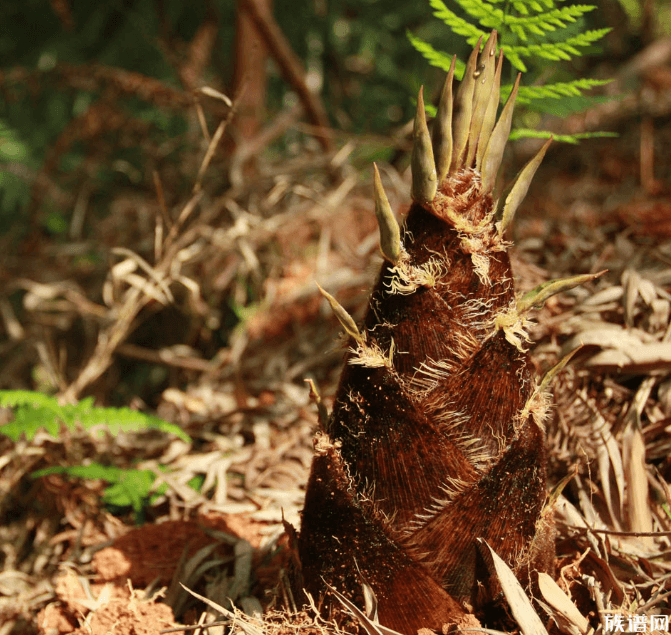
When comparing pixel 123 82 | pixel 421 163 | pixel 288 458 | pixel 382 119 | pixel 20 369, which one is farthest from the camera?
pixel 382 119

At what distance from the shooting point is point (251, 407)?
2.33 m

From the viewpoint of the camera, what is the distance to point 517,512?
111 cm

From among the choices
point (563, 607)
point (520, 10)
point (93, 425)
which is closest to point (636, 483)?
point (563, 607)

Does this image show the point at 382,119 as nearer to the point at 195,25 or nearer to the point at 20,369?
the point at 195,25

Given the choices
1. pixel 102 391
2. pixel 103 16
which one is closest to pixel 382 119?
pixel 103 16

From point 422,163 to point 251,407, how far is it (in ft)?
4.95

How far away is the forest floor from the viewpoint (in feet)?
4.60

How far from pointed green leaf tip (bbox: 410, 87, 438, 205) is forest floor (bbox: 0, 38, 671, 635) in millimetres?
451

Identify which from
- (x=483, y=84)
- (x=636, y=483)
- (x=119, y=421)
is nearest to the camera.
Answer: (x=483, y=84)

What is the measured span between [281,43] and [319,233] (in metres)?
1.21

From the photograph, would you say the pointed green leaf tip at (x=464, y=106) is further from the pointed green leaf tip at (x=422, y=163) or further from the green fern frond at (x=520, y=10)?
the green fern frond at (x=520, y=10)

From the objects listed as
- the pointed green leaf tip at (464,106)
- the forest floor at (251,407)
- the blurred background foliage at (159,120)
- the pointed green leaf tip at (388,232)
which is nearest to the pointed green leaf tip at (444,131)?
the pointed green leaf tip at (464,106)

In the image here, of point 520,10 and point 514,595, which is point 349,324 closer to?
point 514,595

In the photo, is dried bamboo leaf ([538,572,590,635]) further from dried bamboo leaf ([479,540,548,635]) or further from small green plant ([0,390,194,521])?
small green plant ([0,390,194,521])
